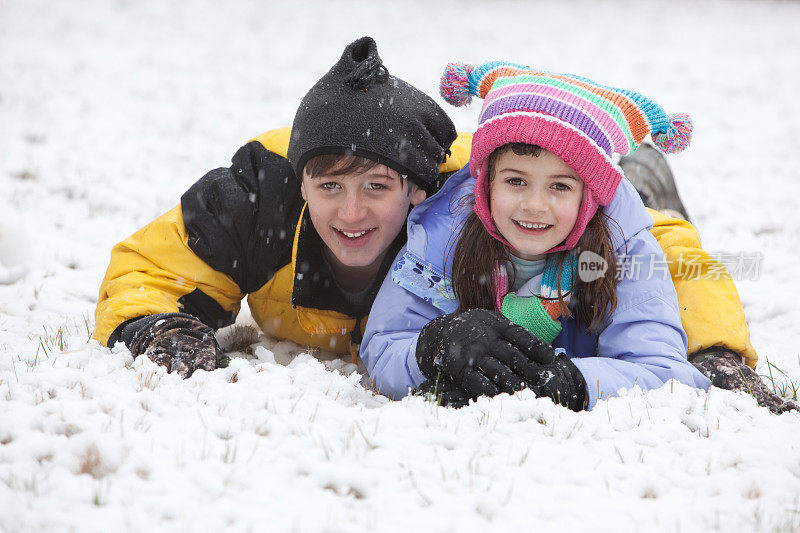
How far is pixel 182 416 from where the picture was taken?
8.33 feet

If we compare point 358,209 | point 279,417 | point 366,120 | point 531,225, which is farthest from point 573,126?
point 279,417

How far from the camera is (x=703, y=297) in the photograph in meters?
3.50

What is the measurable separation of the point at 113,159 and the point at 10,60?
5558 millimetres

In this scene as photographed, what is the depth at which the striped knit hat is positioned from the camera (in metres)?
2.93

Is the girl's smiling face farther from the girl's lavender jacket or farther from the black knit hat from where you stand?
the black knit hat

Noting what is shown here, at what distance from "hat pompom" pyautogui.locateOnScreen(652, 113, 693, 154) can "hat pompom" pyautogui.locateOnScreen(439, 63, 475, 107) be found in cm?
100

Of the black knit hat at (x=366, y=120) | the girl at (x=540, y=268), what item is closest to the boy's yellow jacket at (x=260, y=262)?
the black knit hat at (x=366, y=120)

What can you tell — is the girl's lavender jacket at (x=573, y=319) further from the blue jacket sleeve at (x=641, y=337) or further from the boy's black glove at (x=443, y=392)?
the boy's black glove at (x=443, y=392)

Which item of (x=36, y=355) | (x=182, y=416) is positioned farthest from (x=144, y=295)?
(x=182, y=416)

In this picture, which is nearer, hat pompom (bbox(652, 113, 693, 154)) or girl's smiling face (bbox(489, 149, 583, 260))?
girl's smiling face (bbox(489, 149, 583, 260))

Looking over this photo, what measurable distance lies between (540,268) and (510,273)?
0.15 meters

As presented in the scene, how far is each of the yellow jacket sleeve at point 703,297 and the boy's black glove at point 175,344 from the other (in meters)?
2.40

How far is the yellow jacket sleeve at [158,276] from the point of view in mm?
3369

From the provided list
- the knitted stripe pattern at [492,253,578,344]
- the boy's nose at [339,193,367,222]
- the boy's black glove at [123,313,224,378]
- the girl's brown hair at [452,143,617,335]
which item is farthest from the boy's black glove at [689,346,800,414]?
the boy's black glove at [123,313,224,378]
